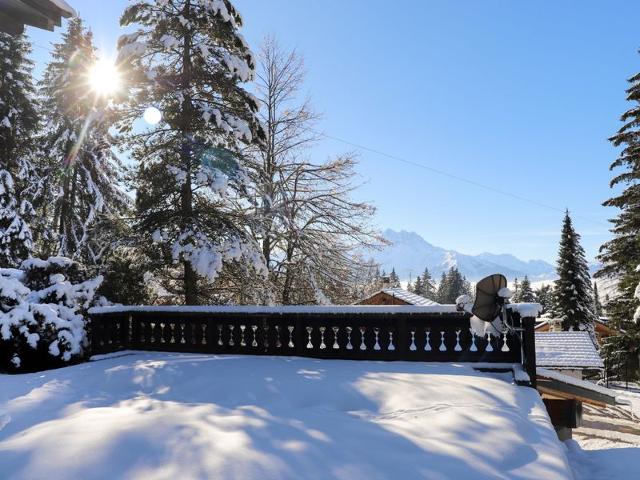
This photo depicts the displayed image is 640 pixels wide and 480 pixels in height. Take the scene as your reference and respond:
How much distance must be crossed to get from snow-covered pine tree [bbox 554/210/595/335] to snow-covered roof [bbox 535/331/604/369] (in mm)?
15931

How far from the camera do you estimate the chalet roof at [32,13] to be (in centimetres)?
347

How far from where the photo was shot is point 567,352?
1870cm

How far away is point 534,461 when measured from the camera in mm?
3357

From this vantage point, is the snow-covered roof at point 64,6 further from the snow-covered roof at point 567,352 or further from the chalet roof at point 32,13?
the snow-covered roof at point 567,352

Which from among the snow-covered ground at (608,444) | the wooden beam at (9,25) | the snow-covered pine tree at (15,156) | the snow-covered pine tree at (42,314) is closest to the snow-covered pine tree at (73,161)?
the snow-covered pine tree at (15,156)

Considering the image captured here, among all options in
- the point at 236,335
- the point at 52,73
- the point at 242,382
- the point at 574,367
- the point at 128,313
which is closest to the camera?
the point at 242,382

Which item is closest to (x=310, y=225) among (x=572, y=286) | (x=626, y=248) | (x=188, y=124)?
(x=188, y=124)

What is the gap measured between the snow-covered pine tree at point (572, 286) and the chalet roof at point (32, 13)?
37467 millimetres

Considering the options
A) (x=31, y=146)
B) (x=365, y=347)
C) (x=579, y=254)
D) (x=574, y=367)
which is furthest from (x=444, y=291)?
(x=365, y=347)

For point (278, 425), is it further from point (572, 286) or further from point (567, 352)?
point (572, 286)

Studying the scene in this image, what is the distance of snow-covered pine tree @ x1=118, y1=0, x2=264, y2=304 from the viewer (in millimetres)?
11969

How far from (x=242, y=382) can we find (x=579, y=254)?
35807 mm

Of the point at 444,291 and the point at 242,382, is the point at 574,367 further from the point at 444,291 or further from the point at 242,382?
the point at 444,291

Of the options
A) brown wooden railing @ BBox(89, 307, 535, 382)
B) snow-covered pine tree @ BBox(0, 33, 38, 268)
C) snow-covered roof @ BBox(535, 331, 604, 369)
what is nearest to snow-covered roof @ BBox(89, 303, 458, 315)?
brown wooden railing @ BBox(89, 307, 535, 382)
